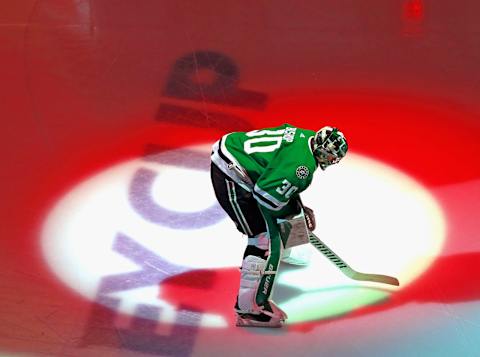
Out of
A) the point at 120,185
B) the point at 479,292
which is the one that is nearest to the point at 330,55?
the point at 120,185

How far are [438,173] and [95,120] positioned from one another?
2.44m

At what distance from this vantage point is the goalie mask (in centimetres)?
459

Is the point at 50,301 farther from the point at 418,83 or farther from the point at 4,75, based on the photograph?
the point at 418,83

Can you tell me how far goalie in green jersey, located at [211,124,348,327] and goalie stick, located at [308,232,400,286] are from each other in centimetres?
14

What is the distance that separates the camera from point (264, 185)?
4.52 meters

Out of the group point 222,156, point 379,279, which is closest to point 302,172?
point 222,156

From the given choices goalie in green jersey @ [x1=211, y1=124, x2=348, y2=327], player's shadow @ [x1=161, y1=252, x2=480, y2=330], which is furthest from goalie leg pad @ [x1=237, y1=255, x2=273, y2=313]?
player's shadow @ [x1=161, y1=252, x2=480, y2=330]

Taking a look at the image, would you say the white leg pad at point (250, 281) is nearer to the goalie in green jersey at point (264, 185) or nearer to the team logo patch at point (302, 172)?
the goalie in green jersey at point (264, 185)

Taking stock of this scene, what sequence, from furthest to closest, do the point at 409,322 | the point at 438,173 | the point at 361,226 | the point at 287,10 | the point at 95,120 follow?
the point at 287,10
the point at 95,120
the point at 438,173
the point at 361,226
the point at 409,322

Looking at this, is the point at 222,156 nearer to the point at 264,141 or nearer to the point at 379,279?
the point at 264,141

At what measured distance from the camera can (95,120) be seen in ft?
21.3

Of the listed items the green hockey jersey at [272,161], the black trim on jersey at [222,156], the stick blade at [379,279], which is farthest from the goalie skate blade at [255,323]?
the black trim on jersey at [222,156]

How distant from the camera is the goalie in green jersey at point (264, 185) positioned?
14.9ft

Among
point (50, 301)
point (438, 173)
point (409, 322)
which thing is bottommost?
point (50, 301)
